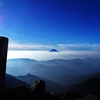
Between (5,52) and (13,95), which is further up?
(5,52)

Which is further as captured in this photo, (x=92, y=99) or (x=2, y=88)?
(x=92, y=99)

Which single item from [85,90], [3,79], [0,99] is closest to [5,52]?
[3,79]

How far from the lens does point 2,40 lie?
8883mm

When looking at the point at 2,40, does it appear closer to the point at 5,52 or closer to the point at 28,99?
the point at 5,52

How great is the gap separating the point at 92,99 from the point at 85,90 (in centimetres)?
16612

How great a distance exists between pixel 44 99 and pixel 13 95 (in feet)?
31.7

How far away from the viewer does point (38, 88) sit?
157 ft

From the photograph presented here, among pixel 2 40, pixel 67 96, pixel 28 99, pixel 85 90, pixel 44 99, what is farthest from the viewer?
pixel 85 90

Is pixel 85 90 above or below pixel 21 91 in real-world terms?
below

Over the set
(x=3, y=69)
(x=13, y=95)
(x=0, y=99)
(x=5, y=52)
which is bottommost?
(x=13, y=95)

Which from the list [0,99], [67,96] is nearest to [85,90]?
[67,96]

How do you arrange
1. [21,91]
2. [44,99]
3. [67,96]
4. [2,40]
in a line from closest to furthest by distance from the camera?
[2,40]
[21,91]
[44,99]
[67,96]

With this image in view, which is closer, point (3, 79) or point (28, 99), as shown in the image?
point (3, 79)

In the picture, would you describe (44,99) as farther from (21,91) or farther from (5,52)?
(5,52)
